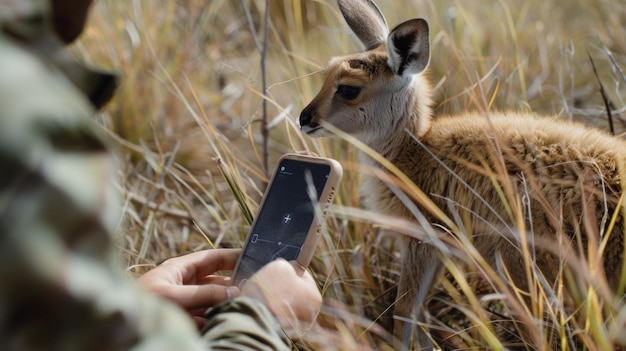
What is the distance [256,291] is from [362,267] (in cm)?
134

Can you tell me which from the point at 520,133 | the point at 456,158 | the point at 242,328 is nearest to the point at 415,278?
the point at 456,158

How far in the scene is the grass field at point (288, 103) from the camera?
9.44 feet

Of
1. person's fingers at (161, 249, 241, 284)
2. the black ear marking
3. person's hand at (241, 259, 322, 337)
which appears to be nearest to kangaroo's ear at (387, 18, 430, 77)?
the black ear marking

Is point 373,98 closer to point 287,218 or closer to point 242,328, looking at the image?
point 287,218

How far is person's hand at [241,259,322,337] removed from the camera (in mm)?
1685

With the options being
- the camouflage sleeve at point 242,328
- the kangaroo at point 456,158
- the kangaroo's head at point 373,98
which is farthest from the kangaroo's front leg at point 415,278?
the camouflage sleeve at point 242,328

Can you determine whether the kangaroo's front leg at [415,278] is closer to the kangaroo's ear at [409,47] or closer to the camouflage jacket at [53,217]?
the kangaroo's ear at [409,47]

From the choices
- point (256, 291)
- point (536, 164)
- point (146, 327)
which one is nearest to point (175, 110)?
point (536, 164)

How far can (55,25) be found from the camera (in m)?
1.33

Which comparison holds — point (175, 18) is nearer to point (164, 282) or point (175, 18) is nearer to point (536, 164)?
point (536, 164)

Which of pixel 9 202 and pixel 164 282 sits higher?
pixel 9 202

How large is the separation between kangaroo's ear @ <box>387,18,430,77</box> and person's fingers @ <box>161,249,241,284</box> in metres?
1.29

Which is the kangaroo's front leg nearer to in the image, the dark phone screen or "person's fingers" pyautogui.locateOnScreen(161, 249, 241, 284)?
the dark phone screen

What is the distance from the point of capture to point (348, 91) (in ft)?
10.6
